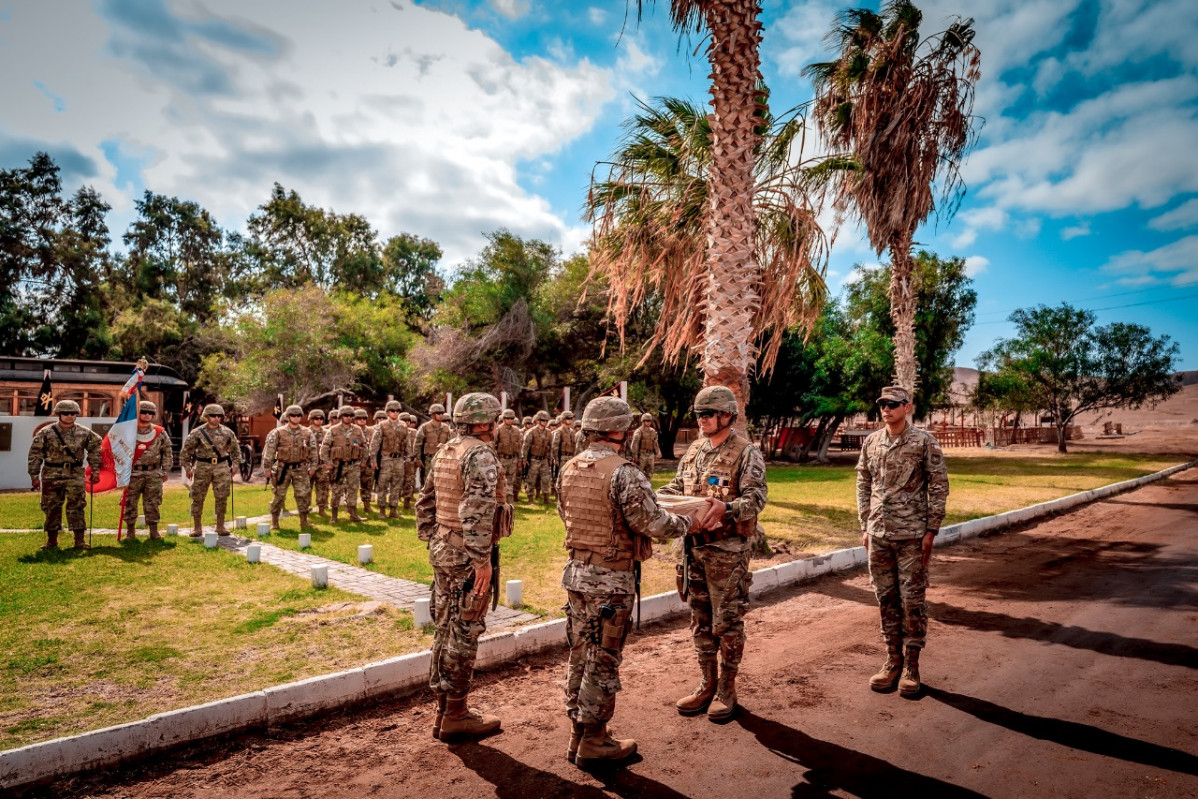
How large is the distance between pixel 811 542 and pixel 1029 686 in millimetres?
5784

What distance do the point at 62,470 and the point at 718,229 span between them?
10.2 meters

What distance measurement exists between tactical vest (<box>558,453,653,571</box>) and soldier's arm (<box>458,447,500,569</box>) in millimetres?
569

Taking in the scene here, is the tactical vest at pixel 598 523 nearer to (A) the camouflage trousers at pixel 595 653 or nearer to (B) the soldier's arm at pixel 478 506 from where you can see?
(A) the camouflage trousers at pixel 595 653

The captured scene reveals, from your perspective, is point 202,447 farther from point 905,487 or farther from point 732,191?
point 905,487

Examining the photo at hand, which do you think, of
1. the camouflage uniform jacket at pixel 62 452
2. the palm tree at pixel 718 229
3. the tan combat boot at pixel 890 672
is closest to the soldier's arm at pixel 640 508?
the tan combat boot at pixel 890 672

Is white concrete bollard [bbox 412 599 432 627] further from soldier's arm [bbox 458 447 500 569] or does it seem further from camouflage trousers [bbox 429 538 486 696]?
soldier's arm [bbox 458 447 500 569]

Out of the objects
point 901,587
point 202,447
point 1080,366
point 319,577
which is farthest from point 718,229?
point 1080,366

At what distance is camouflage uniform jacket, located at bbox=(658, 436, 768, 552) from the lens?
4398 mm

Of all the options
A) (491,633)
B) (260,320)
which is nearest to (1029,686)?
(491,633)

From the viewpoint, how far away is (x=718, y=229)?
8.96 m

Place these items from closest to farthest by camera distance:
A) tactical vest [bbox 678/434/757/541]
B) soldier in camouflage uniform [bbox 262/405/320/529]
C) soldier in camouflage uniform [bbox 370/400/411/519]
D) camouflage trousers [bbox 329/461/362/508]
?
tactical vest [bbox 678/434/757/541], soldier in camouflage uniform [bbox 262/405/320/529], camouflage trousers [bbox 329/461/362/508], soldier in camouflage uniform [bbox 370/400/411/519]

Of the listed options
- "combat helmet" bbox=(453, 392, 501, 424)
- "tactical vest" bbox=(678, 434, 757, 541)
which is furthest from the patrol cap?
"combat helmet" bbox=(453, 392, 501, 424)

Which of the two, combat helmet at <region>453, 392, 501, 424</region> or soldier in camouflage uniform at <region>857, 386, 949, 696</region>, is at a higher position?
combat helmet at <region>453, 392, 501, 424</region>

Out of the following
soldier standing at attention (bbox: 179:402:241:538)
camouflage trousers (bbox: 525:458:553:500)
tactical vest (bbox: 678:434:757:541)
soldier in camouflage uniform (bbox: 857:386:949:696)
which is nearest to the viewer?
tactical vest (bbox: 678:434:757:541)
